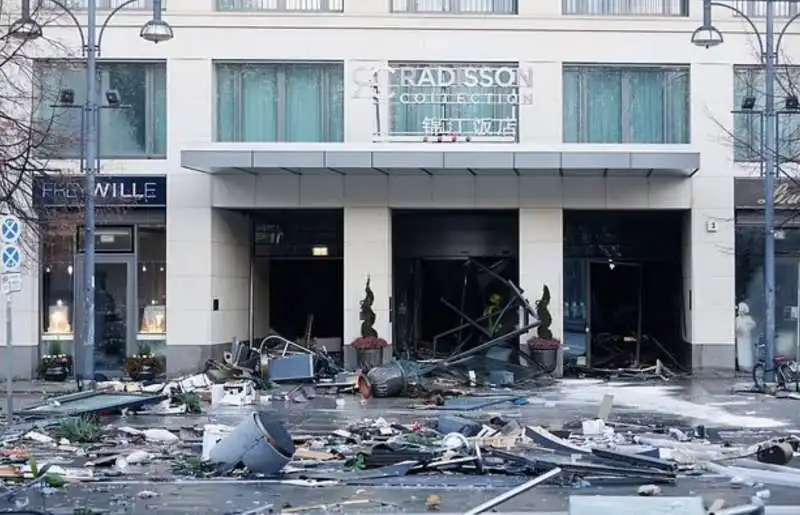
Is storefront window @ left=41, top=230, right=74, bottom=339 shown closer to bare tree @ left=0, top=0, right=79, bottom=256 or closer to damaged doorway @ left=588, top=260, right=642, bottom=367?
bare tree @ left=0, top=0, right=79, bottom=256

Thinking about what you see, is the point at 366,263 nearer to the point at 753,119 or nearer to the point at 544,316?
the point at 544,316

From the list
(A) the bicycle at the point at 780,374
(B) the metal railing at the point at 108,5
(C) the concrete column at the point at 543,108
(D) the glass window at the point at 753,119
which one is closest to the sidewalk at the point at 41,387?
(B) the metal railing at the point at 108,5

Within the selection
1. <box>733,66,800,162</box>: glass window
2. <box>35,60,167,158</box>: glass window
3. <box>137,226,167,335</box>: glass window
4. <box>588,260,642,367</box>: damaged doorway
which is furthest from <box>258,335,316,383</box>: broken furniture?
<box>733,66,800,162</box>: glass window

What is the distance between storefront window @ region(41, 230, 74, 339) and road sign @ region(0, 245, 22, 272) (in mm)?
10277

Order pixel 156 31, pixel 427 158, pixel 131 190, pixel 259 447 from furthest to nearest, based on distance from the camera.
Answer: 1. pixel 131 190
2. pixel 427 158
3. pixel 156 31
4. pixel 259 447

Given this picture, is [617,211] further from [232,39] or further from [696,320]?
[232,39]

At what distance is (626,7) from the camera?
29531mm

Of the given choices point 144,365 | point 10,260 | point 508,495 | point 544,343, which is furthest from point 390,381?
point 508,495

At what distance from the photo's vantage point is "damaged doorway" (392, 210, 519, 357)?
30859mm

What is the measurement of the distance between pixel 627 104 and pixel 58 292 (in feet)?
49.5

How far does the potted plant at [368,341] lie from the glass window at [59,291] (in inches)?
286

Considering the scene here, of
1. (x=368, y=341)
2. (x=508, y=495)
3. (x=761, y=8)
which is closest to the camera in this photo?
(x=508, y=495)

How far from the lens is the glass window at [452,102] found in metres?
28.8

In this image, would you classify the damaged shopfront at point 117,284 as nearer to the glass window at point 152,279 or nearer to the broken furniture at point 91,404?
the glass window at point 152,279
